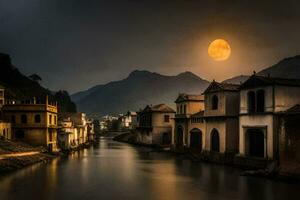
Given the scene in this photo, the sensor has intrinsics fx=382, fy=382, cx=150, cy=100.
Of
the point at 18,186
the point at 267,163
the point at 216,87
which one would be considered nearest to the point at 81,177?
the point at 18,186

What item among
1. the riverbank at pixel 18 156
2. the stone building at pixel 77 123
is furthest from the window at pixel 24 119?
the stone building at pixel 77 123

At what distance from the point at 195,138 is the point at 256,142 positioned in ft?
69.8

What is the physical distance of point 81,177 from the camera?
124 feet

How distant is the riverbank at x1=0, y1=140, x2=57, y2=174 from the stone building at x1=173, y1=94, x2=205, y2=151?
75.7ft

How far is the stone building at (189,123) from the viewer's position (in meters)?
63.5

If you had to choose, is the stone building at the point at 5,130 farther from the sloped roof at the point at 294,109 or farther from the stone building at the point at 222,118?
the sloped roof at the point at 294,109

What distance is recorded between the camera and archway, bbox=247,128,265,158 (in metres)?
42.8

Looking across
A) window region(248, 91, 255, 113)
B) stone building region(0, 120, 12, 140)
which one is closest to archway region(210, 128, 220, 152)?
window region(248, 91, 255, 113)

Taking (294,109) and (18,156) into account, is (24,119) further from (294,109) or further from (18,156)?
(294,109)

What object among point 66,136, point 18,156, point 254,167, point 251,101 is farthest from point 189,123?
point 18,156

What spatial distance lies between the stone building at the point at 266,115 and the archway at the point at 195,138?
17689 millimetres

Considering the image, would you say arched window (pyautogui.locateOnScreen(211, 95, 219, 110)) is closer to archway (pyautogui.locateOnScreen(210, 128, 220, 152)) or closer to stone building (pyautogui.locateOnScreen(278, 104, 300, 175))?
archway (pyautogui.locateOnScreen(210, 128, 220, 152))

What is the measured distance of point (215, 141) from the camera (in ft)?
172

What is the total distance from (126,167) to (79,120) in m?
57.7
